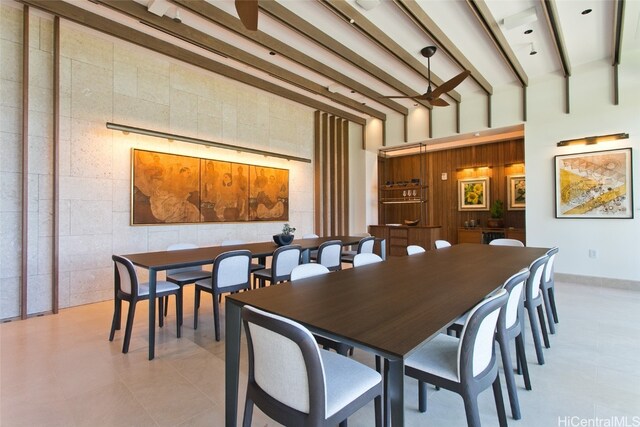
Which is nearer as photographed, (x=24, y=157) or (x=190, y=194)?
(x=24, y=157)

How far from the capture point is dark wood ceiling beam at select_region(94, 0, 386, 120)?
12.1 feet

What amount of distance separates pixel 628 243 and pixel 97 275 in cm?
798

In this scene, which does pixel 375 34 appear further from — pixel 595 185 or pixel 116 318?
pixel 116 318

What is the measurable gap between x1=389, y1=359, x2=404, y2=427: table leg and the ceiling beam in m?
4.44

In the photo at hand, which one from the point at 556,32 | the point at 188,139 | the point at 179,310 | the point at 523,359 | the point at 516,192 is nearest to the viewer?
the point at 523,359

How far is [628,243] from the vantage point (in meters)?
5.01

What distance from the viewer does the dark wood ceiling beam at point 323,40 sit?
147 inches

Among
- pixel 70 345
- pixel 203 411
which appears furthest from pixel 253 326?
pixel 70 345

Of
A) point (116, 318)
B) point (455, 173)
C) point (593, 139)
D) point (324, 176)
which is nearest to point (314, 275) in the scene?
point (116, 318)

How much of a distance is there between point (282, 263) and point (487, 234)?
6003 mm

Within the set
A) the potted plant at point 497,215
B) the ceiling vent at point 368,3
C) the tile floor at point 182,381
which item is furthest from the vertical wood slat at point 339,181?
the tile floor at point 182,381

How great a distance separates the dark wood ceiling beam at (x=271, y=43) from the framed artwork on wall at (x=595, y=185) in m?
3.56

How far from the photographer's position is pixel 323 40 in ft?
14.3

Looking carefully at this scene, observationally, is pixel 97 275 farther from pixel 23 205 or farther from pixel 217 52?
pixel 217 52
